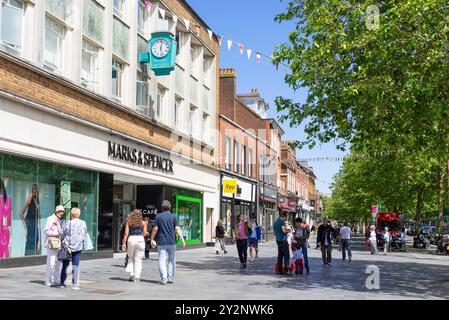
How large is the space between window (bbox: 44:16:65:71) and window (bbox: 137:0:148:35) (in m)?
6.16

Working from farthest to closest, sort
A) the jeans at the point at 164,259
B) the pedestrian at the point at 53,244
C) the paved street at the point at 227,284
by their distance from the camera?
1. the jeans at the point at 164,259
2. the pedestrian at the point at 53,244
3. the paved street at the point at 227,284

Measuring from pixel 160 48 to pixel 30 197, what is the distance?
9806 mm

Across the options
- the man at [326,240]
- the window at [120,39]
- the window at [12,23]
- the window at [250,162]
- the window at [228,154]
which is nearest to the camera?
the window at [12,23]

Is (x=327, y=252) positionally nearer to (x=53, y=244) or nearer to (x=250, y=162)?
(x=53, y=244)

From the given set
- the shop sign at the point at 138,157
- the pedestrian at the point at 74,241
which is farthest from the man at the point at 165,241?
the shop sign at the point at 138,157

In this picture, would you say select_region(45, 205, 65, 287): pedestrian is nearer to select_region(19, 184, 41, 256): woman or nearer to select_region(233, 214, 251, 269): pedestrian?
select_region(19, 184, 41, 256): woman

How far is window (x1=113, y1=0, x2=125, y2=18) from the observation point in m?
A: 21.4

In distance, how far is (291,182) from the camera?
2648 inches

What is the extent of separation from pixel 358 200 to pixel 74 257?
56373 mm

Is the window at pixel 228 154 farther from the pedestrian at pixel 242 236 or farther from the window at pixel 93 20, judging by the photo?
the pedestrian at pixel 242 236

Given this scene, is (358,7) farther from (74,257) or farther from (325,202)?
(325,202)

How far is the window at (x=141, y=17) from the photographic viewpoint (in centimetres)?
2342

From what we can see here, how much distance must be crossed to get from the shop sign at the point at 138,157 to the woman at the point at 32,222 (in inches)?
179
